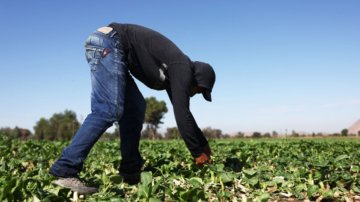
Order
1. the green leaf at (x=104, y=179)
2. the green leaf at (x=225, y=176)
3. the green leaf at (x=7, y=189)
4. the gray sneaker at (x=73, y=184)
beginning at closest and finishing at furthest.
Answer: the green leaf at (x=7, y=189), the gray sneaker at (x=73, y=184), the green leaf at (x=104, y=179), the green leaf at (x=225, y=176)

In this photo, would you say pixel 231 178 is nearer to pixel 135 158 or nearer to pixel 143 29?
pixel 135 158

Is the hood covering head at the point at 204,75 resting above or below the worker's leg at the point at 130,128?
above

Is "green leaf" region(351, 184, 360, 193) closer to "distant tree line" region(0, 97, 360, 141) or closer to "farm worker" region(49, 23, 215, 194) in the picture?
"farm worker" region(49, 23, 215, 194)

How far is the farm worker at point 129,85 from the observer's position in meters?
2.09

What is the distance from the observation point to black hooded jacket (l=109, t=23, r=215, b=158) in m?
2.38

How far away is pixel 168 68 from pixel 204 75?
39cm

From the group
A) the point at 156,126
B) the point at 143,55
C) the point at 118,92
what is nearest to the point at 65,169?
the point at 118,92

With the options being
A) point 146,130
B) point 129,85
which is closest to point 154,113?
point 146,130

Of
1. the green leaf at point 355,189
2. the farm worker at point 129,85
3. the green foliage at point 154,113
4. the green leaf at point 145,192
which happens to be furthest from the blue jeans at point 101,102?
the green foliage at point 154,113

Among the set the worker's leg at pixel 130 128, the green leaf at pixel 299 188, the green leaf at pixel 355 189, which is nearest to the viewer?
the green leaf at pixel 299 188

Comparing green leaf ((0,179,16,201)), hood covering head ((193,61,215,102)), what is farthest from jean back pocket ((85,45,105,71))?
green leaf ((0,179,16,201))

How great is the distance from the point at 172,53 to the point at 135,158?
3.93ft

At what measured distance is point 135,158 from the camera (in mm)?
2803

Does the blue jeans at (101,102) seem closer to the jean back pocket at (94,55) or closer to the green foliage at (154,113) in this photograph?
the jean back pocket at (94,55)
